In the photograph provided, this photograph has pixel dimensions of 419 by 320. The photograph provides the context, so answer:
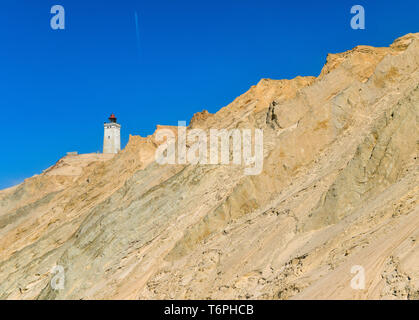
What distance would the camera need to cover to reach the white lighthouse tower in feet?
234

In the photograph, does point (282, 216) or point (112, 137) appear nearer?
point (282, 216)

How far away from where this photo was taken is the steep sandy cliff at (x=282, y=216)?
37.3 ft

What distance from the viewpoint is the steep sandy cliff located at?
11.4 m

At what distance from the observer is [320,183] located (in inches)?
637

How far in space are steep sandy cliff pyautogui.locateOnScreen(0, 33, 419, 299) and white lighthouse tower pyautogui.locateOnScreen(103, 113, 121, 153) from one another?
4091 cm

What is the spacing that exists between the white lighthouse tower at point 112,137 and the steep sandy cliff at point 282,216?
40.9 m

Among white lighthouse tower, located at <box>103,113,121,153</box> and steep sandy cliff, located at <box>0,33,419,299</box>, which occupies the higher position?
white lighthouse tower, located at <box>103,113,121,153</box>

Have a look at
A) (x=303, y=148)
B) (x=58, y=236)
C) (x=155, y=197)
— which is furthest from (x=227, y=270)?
(x=58, y=236)

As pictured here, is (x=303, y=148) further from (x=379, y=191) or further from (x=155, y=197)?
(x=155, y=197)

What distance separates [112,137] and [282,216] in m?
59.6

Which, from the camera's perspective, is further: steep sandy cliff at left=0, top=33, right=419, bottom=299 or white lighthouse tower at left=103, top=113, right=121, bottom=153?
white lighthouse tower at left=103, top=113, right=121, bottom=153

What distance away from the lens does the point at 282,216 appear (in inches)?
611

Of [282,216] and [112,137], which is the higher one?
[112,137]
